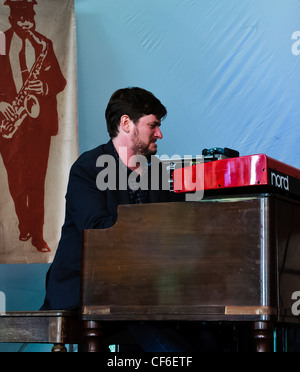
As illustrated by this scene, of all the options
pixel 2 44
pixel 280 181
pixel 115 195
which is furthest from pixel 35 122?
pixel 280 181

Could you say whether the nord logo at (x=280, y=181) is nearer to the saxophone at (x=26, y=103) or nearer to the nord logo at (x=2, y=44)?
the saxophone at (x=26, y=103)

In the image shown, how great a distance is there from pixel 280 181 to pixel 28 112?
1861 mm

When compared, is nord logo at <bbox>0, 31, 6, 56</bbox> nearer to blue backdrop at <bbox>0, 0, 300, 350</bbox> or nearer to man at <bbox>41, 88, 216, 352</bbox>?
blue backdrop at <bbox>0, 0, 300, 350</bbox>

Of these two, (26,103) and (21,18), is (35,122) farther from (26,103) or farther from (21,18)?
(21,18)

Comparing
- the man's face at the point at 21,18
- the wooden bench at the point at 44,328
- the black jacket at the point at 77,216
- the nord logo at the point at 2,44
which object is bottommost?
the wooden bench at the point at 44,328

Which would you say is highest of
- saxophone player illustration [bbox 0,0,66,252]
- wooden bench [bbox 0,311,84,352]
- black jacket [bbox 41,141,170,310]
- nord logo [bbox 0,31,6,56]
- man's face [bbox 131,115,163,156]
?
nord logo [bbox 0,31,6,56]

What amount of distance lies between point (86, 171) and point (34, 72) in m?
1.31

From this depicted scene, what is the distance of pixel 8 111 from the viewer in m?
3.24

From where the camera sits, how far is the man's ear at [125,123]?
2400 mm

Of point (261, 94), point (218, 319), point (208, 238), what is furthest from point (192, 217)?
point (261, 94)

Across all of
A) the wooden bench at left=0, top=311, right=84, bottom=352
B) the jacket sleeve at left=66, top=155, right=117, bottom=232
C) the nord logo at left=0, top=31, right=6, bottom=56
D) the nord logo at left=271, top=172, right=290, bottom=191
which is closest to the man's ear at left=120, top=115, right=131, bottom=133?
the jacket sleeve at left=66, top=155, right=117, bottom=232

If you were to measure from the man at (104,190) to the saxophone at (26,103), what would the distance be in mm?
877

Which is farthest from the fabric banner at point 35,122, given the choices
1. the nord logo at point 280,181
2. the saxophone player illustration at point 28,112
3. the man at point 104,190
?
the nord logo at point 280,181

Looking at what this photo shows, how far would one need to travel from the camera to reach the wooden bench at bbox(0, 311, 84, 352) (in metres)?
1.94
